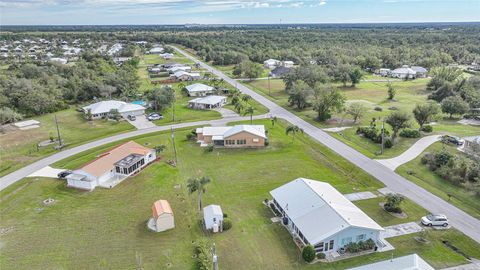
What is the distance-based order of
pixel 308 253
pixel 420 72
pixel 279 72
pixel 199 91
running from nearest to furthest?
pixel 308 253, pixel 199 91, pixel 420 72, pixel 279 72

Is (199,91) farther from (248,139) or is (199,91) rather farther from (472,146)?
(472,146)

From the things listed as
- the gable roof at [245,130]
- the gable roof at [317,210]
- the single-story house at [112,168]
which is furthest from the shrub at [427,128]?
the single-story house at [112,168]

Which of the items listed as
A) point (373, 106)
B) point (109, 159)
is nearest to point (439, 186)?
point (373, 106)

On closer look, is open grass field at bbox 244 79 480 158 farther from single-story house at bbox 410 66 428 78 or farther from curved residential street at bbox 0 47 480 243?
single-story house at bbox 410 66 428 78

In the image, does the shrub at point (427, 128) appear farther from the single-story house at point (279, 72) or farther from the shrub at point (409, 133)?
the single-story house at point (279, 72)

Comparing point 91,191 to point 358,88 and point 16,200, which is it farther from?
point 358,88

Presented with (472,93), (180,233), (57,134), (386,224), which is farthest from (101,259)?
(472,93)
